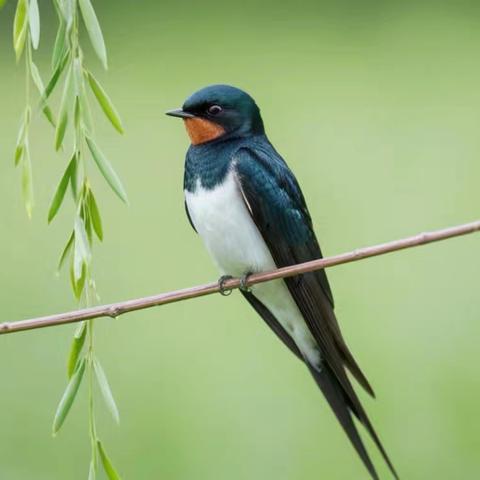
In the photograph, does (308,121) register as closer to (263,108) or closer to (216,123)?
(263,108)

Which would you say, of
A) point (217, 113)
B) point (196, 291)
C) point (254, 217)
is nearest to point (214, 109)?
point (217, 113)

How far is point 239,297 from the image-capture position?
106 inches

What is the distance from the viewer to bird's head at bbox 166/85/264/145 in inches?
74.8

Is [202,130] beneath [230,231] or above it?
above

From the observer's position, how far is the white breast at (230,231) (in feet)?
6.11

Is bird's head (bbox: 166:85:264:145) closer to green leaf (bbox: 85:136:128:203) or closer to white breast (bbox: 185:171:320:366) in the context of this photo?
white breast (bbox: 185:171:320:366)

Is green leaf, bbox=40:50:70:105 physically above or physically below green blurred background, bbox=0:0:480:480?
above

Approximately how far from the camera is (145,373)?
2.53 metres

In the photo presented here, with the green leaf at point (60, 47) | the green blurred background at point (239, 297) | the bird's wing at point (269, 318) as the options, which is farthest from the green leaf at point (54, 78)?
the green blurred background at point (239, 297)

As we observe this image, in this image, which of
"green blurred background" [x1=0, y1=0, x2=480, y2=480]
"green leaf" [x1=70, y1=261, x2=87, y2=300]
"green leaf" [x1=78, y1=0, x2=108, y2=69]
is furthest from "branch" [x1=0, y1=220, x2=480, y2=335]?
"green blurred background" [x1=0, y1=0, x2=480, y2=480]

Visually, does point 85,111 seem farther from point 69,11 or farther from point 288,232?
point 288,232

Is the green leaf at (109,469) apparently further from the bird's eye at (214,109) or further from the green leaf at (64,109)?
the bird's eye at (214,109)

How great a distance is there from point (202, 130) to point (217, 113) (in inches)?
1.3

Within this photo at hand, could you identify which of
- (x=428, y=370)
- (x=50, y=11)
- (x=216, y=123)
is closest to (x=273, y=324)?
(x=216, y=123)
